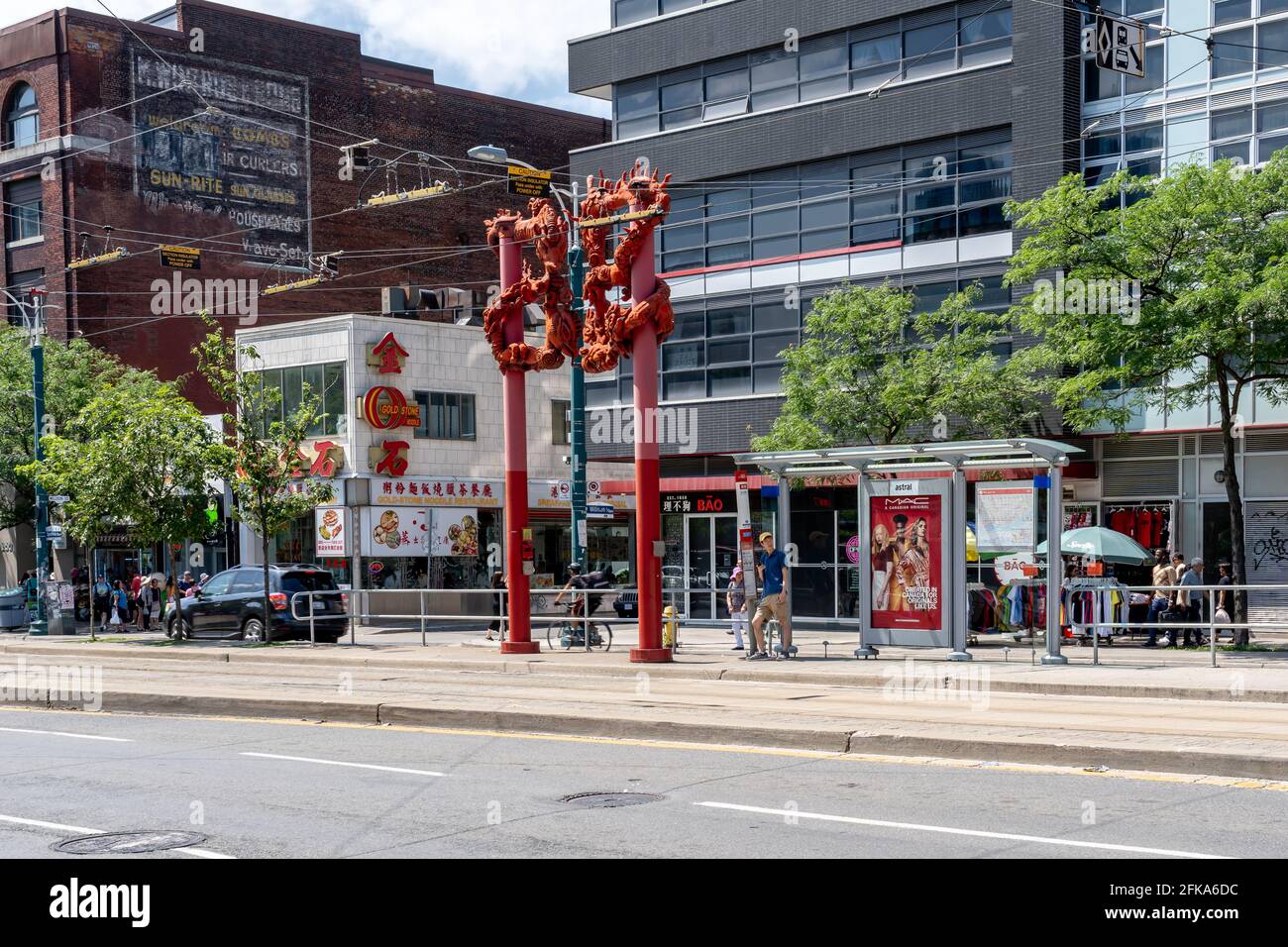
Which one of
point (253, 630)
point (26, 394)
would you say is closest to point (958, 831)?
point (253, 630)

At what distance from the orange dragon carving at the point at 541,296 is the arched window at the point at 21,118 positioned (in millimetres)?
33119

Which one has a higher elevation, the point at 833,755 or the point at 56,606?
the point at 833,755

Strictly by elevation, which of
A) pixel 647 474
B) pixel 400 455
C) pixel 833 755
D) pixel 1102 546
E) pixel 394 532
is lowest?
pixel 833 755

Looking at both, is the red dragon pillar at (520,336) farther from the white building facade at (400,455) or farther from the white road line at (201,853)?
the white building facade at (400,455)

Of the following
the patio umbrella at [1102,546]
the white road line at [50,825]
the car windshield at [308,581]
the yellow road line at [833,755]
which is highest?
the patio umbrella at [1102,546]

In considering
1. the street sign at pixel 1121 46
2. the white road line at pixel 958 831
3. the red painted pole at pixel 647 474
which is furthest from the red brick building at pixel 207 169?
the white road line at pixel 958 831

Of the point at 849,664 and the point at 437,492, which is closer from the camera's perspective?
the point at 849,664

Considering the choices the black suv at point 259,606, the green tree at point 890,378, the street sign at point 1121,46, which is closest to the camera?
the green tree at point 890,378

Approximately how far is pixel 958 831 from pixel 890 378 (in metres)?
19.5

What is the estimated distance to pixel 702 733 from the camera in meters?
13.8

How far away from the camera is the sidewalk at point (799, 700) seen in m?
12.4

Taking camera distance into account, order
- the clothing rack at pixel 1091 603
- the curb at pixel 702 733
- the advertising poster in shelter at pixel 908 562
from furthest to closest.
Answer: the clothing rack at pixel 1091 603, the advertising poster in shelter at pixel 908 562, the curb at pixel 702 733

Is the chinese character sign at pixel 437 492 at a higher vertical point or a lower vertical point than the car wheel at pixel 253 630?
higher

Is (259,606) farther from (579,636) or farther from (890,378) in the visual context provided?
(890,378)
